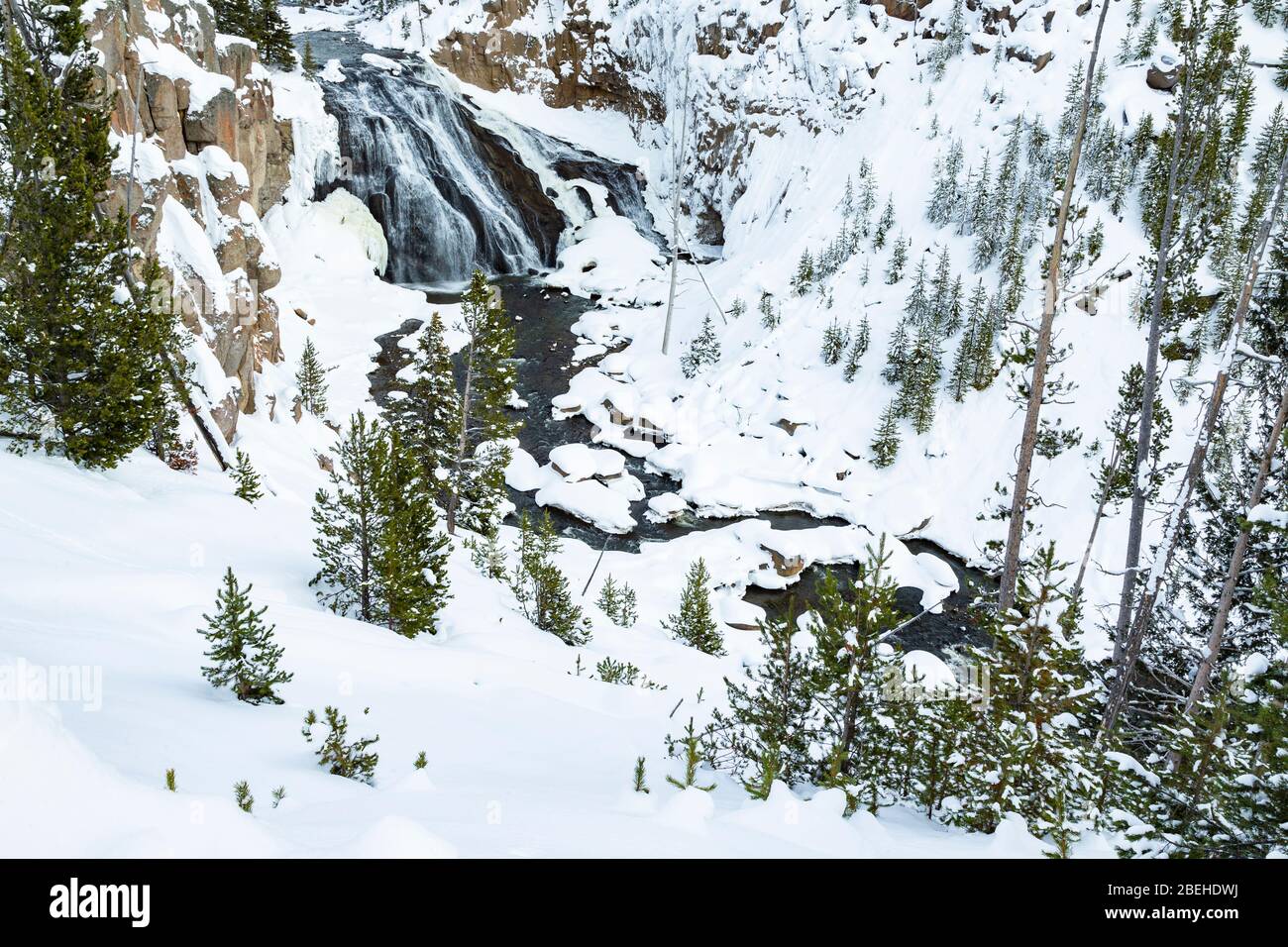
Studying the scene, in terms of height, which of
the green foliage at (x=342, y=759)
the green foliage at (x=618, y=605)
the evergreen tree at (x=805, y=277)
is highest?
the evergreen tree at (x=805, y=277)

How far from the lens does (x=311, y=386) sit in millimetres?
25141

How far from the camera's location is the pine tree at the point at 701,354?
110ft

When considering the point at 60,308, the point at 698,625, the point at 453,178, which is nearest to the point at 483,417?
the point at 698,625

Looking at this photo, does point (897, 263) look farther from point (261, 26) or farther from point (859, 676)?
point (261, 26)

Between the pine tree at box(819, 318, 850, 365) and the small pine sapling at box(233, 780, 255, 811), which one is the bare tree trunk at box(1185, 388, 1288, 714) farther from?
the pine tree at box(819, 318, 850, 365)

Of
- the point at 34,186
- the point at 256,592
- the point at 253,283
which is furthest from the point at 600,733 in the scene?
the point at 253,283

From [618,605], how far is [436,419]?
7515mm

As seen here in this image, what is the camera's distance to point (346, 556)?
1178cm

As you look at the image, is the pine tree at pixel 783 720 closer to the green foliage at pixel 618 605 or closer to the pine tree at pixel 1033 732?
the pine tree at pixel 1033 732

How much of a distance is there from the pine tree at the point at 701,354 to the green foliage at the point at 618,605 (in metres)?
17.6

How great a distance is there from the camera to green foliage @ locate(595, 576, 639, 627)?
57.4 ft

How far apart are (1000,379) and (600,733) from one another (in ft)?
82.5

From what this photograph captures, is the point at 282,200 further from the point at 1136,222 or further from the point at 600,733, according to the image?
the point at 1136,222

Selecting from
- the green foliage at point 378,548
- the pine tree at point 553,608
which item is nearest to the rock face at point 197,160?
the green foliage at point 378,548
